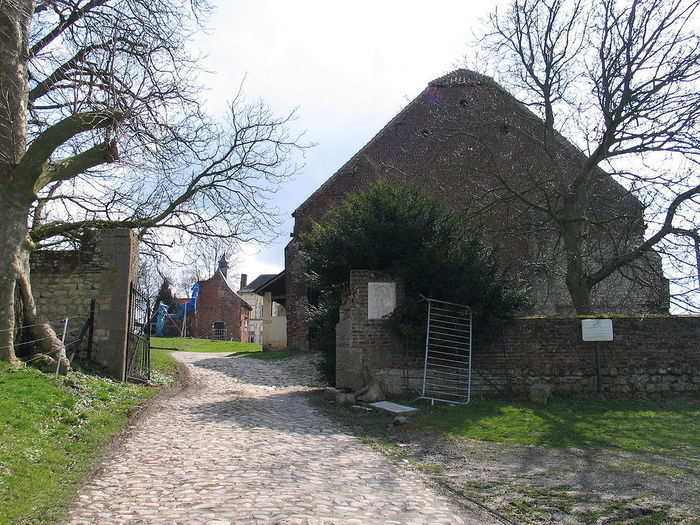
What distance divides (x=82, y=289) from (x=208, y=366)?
819 cm

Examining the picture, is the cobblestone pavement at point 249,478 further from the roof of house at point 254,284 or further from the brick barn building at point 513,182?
the roof of house at point 254,284

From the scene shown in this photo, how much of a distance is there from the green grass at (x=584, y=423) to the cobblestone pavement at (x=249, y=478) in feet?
6.83

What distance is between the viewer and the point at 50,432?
25.0ft

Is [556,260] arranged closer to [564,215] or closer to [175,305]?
[564,215]

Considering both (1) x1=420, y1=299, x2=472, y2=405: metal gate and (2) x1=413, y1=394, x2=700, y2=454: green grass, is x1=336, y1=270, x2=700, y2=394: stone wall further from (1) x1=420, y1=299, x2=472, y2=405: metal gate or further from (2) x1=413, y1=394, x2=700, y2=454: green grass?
(2) x1=413, y1=394, x2=700, y2=454: green grass

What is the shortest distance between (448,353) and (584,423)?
3.05 meters

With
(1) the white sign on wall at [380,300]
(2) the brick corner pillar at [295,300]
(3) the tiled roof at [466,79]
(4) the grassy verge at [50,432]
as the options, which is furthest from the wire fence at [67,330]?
(2) the brick corner pillar at [295,300]

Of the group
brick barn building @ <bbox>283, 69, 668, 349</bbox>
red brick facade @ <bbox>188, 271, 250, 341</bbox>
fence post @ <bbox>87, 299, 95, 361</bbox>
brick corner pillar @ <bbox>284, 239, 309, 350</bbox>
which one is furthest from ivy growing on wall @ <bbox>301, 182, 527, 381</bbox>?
red brick facade @ <bbox>188, 271, 250, 341</bbox>

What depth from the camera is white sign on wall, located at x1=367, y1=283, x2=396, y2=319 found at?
1260cm

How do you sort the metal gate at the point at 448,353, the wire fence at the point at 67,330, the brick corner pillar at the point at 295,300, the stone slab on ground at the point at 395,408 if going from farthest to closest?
the brick corner pillar at the point at 295,300 < the metal gate at the point at 448,353 < the wire fence at the point at 67,330 < the stone slab on ground at the point at 395,408

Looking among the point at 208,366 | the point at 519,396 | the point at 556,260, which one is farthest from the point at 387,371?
the point at 208,366

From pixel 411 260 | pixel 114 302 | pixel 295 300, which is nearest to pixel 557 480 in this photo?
pixel 411 260

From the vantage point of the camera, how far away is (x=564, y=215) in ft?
51.7

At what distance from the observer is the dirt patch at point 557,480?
17.1ft
